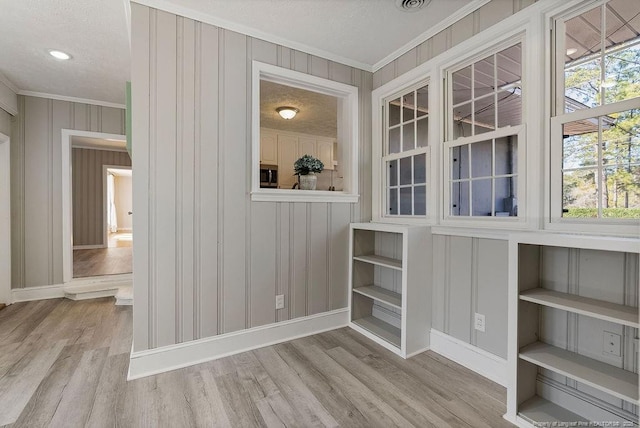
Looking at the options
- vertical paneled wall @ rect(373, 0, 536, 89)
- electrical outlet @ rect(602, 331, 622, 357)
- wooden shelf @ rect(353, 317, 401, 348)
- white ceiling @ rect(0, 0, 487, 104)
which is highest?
white ceiling @ rect(0, 0, 487, 104)

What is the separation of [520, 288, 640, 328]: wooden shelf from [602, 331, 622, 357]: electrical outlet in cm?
17

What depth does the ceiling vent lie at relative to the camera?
80.0 inches

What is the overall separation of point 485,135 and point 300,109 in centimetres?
282

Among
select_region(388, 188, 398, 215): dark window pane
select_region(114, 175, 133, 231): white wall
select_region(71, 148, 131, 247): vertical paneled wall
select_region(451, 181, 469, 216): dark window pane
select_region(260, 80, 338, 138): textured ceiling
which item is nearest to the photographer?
select_region(451, 181, 469, 216): dark window pane

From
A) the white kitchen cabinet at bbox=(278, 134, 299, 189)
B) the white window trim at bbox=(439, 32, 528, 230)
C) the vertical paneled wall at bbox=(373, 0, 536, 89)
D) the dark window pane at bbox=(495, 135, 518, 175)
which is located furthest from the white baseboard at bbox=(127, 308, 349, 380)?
the white kitchen cabinet at bbox=(278, 134, 299, 189)

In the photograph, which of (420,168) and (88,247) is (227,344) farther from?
(88,247)

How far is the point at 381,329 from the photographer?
2658mm

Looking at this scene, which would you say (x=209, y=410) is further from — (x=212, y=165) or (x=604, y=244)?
(x=604, y=244)

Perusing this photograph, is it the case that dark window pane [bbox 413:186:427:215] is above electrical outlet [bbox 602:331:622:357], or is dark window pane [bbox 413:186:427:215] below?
above

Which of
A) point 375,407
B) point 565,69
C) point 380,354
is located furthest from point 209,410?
point 565,69

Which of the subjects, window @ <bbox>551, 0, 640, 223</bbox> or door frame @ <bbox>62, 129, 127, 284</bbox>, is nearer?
window @ <bbox>551, 0, 640, 223</bbox>

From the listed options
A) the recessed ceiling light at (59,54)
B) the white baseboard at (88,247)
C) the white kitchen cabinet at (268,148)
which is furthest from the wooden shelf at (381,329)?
the white baseboard at (88,247)

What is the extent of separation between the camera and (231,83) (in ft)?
7.61

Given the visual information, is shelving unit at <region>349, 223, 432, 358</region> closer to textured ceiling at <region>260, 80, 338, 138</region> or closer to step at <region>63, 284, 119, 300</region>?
textured ceiling at <region>260, 80, 338, 138</region>
